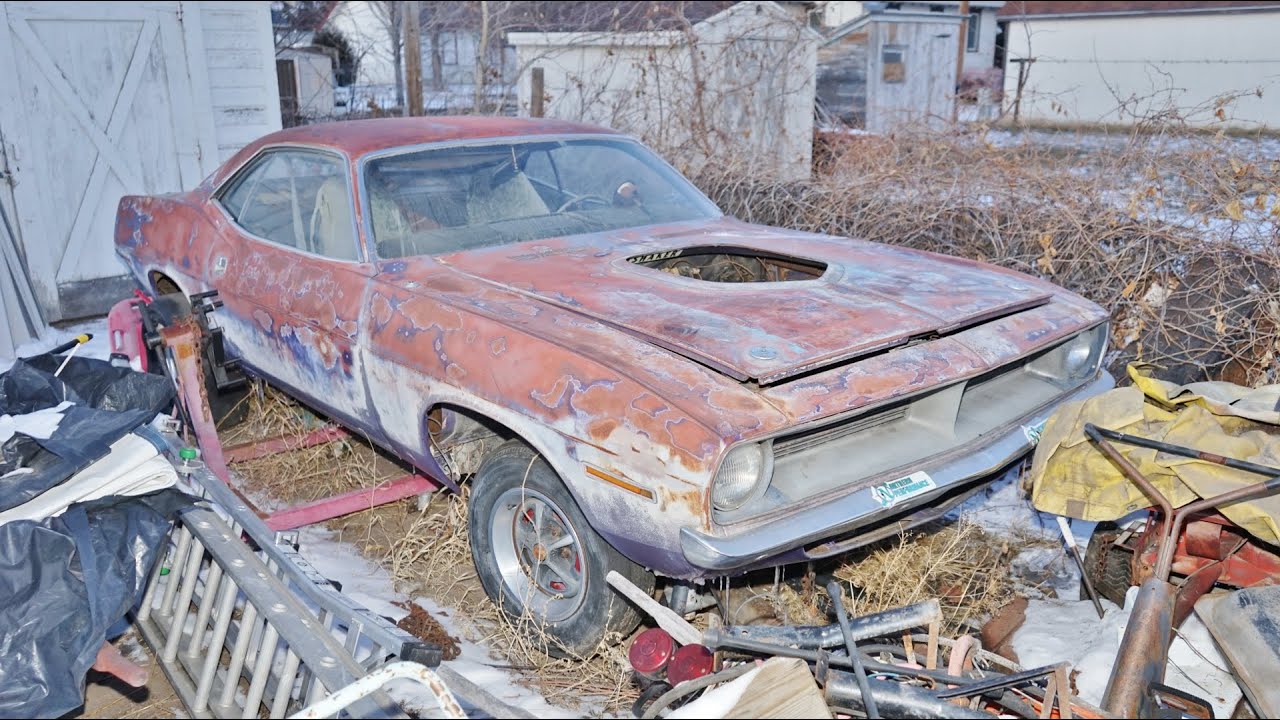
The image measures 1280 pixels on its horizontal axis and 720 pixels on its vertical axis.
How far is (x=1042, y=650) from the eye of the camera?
128 inches

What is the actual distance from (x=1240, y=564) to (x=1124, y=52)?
65.0 feet

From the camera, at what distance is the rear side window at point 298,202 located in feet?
13.3

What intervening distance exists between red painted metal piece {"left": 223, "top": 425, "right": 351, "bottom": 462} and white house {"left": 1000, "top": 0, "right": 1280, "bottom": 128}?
5.05m

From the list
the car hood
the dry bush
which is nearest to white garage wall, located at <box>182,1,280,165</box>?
the dry bush

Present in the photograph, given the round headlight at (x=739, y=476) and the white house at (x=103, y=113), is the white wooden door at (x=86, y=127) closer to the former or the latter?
the white house at (x=103, y=113)

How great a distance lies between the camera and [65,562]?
3143mm

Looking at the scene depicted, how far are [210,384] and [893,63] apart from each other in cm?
1303

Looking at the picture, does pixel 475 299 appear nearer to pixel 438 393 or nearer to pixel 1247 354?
pixel 438 393

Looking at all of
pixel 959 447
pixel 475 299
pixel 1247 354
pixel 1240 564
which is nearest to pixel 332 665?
pixel 475 299

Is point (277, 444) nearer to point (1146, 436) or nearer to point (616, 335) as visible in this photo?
point (616, 335)

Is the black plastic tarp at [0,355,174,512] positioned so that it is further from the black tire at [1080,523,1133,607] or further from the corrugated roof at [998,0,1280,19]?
the corrugated roof at [998,0,1280,19]

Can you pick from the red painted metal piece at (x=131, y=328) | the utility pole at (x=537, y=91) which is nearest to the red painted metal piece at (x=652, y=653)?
the red painted metal piece at (x=131, y=328)

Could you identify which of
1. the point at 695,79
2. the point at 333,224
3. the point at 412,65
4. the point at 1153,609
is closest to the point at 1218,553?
the point at 1153,609

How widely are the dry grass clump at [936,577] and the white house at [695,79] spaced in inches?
208
